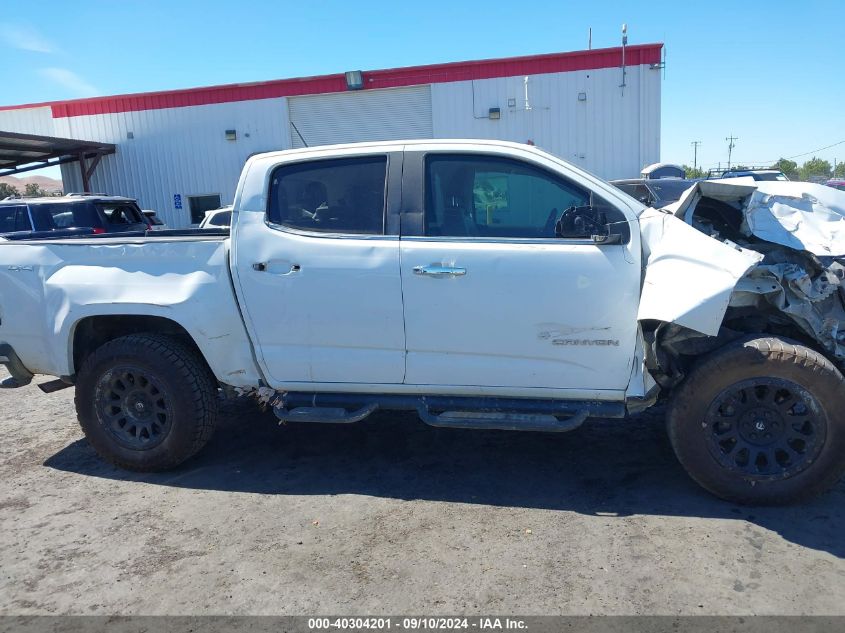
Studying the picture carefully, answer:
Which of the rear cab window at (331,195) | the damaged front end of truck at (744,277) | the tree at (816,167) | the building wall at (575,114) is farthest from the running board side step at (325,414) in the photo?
the tree at (816,167)

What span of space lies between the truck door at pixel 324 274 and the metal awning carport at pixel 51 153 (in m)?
16.4

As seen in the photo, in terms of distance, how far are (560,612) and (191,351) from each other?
9.47 ft

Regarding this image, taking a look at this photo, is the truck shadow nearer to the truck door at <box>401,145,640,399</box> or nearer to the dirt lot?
the dirt lot

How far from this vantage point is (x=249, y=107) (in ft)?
65.2

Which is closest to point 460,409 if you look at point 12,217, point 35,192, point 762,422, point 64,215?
point 762,422

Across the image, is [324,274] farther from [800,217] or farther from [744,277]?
[800,217]

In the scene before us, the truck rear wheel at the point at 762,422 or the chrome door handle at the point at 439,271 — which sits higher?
the chrome door handle at the point at 439,271

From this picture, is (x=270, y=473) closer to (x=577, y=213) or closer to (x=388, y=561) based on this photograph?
(x=388, y=561)

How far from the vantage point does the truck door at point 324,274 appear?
3.86m

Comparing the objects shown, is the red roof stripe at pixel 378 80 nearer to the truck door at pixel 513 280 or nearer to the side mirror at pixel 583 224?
the truck door at pixel 513 280

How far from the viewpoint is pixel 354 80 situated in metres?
18.8

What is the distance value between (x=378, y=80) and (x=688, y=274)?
17327mm

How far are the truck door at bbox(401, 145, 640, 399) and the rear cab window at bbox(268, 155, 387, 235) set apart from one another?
21 centimetres

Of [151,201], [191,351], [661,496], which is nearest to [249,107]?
[151,201]
